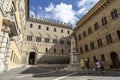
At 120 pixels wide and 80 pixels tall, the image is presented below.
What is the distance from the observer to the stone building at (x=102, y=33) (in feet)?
61.0

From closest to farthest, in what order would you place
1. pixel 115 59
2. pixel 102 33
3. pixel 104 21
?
pixel 115 59, pixel 104 21, pixel 102 33

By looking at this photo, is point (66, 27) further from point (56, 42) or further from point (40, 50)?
point (40, 50)

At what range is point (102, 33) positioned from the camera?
21.6 m

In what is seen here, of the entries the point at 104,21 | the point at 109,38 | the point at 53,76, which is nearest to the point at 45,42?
the point at 104,21

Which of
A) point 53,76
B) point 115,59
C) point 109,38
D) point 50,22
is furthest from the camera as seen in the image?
point 50,22

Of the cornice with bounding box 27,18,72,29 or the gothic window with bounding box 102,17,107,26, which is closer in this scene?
the gothic window with bounding box 102,17,107,26

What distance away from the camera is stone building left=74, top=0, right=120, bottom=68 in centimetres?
1860

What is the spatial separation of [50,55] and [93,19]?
57.5ft

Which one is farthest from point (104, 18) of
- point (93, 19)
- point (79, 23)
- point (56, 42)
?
point (56, 42)

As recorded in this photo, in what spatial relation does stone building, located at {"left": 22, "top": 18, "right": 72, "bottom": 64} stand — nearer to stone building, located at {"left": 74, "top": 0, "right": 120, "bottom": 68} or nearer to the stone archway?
the stone archway

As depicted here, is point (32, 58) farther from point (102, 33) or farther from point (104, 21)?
point (104, 21)

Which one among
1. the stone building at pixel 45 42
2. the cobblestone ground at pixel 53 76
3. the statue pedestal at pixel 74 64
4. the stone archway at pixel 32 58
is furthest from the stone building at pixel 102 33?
the stone archway at pixel 32 58

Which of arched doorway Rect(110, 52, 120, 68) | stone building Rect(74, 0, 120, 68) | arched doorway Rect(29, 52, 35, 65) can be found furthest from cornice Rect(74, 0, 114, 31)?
arched doorway Rect(29, 52, 35, 65)

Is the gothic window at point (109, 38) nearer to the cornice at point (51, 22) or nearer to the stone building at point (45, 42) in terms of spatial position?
the stone building at point (45, 42)
